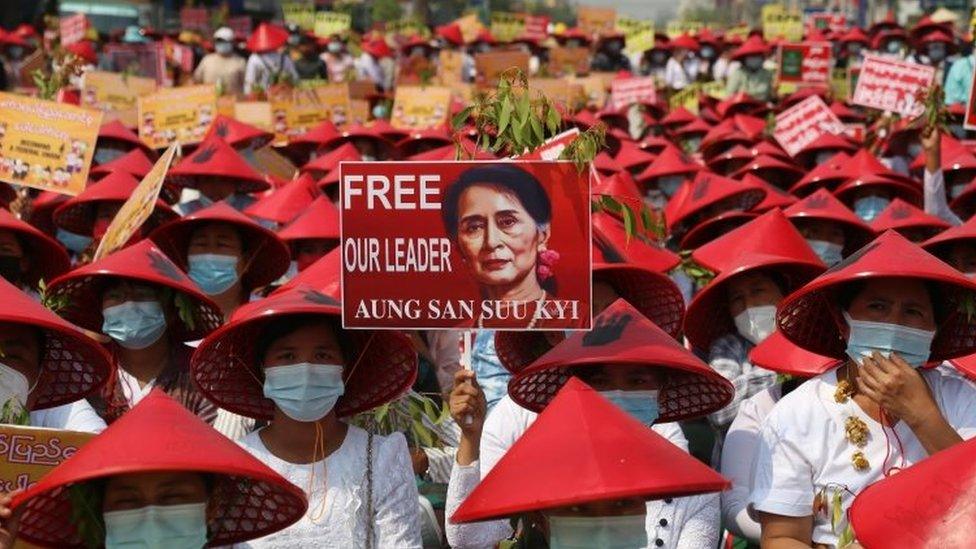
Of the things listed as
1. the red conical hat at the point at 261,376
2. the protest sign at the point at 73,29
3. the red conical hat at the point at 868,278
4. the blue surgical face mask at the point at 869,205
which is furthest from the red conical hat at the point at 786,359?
the protest sign at the point at 73,29

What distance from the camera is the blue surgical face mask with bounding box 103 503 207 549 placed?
4141 millimetres

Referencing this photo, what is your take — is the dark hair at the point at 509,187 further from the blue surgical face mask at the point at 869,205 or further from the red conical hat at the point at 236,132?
the red conical hat at the point at 236,132

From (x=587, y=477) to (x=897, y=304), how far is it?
1.72 m

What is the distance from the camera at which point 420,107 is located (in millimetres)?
16516

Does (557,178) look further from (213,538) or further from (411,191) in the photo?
(213,538)

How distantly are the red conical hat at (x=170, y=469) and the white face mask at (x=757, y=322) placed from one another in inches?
109

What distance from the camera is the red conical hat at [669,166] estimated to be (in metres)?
12.7

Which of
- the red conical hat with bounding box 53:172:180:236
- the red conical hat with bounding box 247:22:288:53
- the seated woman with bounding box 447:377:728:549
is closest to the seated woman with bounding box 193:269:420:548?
the seated woman with bounding box 447:377:728:549

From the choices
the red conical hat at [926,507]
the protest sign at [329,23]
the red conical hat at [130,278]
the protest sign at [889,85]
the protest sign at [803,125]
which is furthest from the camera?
the protest sign at [329,23]

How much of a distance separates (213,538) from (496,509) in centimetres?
93

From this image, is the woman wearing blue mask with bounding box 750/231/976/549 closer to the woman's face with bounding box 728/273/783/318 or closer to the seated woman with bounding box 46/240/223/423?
the woman's face with bounding box 728/273/783/318

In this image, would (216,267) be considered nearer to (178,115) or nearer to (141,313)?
(141,313)

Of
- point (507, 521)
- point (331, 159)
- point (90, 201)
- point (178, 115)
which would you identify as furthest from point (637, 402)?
point (178, 115)

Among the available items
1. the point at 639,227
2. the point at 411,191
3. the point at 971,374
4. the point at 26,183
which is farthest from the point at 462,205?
the point at 26,183
